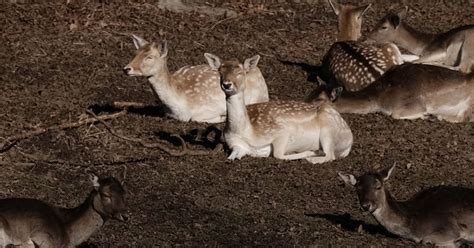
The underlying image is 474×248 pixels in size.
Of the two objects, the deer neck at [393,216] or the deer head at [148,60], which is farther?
the deer head at [148,60]

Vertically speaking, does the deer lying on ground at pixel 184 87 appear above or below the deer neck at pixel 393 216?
below

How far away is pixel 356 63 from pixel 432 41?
172 centimetres

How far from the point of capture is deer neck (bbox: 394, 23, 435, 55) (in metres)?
15.6

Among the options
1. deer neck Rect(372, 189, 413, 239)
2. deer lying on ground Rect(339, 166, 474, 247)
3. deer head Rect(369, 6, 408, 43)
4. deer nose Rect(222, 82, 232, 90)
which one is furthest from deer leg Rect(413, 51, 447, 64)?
deer neck Rect(372, 189, 413, 239)

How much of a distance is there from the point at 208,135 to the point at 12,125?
5.73ft

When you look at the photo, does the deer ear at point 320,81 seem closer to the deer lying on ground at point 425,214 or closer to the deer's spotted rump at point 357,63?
the deer's spotted rump at point 357,63

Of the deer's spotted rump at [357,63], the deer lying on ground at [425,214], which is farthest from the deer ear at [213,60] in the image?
the deer's spotted rump at [357,63]

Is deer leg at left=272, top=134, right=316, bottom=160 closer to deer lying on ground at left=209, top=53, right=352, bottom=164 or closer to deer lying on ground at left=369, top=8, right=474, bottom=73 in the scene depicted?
deer lying on ground at left=209, top=53, right=352, bottom=164

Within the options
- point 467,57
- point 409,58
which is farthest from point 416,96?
point 409,58

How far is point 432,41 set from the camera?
1556 cm

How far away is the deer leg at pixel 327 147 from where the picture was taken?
11.6 meters

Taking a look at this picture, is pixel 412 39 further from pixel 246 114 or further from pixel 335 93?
pixel 246 114

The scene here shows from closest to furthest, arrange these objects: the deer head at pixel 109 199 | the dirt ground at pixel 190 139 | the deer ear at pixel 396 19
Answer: the deer head at pixel 109 199 → the dirt ground at pixel 190 139 → the deer ear at pixel 396 19

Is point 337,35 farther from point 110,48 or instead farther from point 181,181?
point 181,181
